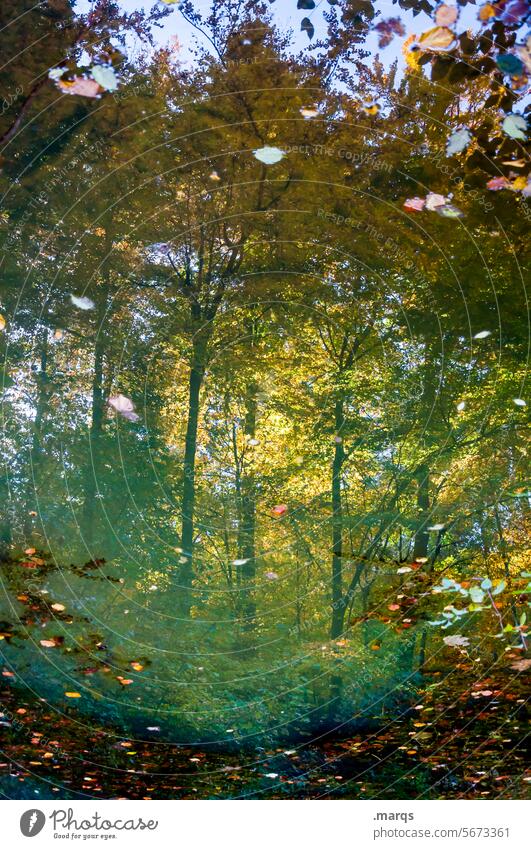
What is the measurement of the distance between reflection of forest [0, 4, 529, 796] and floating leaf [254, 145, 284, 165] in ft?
0.05

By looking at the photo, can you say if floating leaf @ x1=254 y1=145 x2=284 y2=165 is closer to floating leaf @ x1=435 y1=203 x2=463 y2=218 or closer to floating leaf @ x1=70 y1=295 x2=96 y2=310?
floating leaf @ x1=435 y1=203 x2=463 y2=218

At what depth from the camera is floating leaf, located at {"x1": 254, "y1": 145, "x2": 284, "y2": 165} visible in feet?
15.3

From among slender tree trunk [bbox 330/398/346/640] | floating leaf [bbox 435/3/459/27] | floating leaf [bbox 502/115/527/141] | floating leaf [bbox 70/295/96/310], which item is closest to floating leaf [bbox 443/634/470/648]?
slender tree trunk [bbox 330/398/346/640]

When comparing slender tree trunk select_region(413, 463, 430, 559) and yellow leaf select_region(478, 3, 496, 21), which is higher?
yellow leaf select_region(478, 3, 496, 21)

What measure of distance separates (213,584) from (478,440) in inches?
82.4

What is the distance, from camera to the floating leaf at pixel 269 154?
15.3 ft

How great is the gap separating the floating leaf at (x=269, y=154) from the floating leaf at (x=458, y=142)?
3.78 feet

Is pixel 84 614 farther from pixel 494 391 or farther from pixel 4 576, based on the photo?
pixel 494 391

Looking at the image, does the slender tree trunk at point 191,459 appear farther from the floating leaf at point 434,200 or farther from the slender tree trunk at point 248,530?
the floating leaf at point 434,200

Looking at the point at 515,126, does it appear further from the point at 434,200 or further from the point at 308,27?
the point at 308,27

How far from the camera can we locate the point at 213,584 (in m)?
4.62

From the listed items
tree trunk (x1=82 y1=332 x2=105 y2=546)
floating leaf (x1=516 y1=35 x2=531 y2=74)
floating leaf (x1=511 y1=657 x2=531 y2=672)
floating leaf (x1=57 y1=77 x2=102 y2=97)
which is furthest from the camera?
tree trunk (x1=82 y1=332 x2=105 y2=546)

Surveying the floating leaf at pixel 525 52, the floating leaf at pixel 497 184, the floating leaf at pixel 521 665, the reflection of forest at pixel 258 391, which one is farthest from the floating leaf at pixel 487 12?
the floating leaf at pixel 521 665
